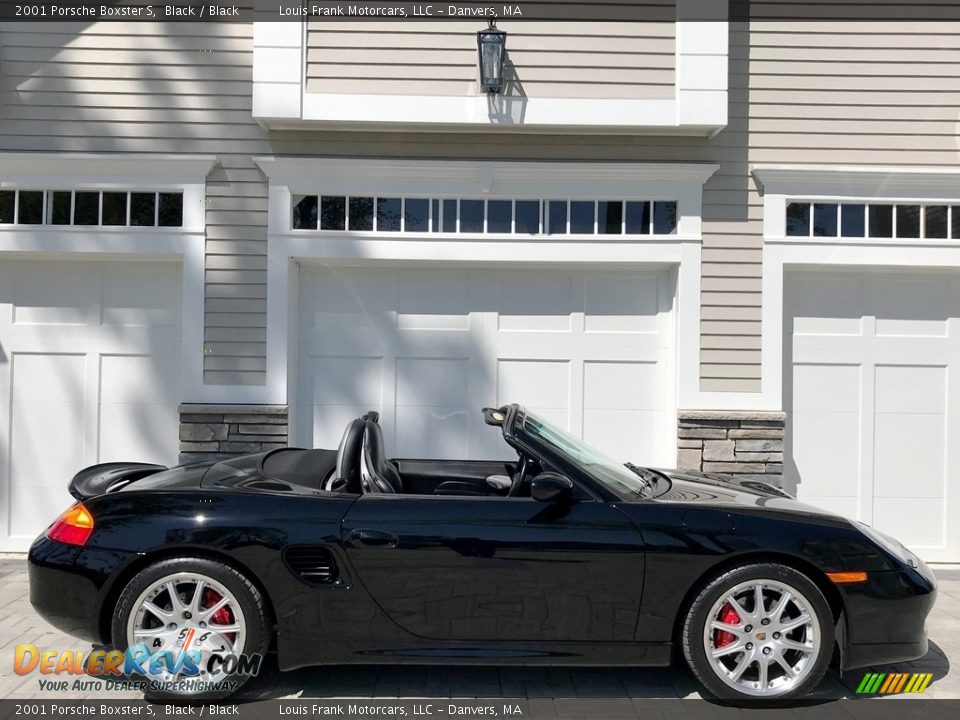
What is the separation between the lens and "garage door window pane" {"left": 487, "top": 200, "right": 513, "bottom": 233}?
6.10 metres

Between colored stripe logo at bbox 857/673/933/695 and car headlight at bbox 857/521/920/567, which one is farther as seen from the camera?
colored stripe logo at bbox 857/673/933/695

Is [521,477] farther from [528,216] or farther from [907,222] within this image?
[907,222]

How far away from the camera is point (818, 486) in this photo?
20.5 ft

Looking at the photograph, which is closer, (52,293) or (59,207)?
(59,207)

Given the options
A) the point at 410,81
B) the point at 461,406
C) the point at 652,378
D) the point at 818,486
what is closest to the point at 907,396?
the point at 818,486

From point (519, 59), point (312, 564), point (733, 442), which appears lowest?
point (312, 564)

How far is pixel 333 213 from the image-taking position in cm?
611

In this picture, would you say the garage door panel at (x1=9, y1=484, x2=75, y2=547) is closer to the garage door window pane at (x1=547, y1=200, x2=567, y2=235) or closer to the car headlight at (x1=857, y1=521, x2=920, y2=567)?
the garage door window pane at (x1=547, y1=200, x2=567, y2=235)

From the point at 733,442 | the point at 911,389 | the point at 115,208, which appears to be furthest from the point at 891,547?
the point at 115,208

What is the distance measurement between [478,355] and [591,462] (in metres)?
2.47

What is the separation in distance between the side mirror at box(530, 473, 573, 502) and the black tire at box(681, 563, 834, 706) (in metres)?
0.73

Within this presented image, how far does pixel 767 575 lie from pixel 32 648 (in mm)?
3457

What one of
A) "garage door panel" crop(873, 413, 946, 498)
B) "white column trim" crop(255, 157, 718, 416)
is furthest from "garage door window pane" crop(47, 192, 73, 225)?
"garage door panel" crop(873, 413, 946, 498)

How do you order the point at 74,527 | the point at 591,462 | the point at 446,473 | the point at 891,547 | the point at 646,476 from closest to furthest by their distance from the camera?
the point at 74,527 → the point at 891,547 → the point at 591,462 → the point at 646,476 → the point at 446,473
